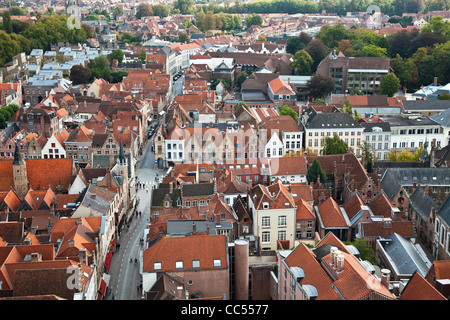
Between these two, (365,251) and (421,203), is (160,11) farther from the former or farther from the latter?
(365,251)

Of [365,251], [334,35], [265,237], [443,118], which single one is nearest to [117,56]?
[334,35]

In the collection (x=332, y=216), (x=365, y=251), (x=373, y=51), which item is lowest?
(x=365, y=251)

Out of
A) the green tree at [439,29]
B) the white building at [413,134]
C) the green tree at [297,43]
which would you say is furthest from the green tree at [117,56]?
the white building at [413,134]

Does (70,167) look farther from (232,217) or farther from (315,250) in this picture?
(315,250)

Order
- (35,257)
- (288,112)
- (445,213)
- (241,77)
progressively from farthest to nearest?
(241,77) → (288,112) → (445,213) → (35,257)

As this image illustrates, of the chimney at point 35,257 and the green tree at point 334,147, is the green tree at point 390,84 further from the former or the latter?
the chimney at point 35,257

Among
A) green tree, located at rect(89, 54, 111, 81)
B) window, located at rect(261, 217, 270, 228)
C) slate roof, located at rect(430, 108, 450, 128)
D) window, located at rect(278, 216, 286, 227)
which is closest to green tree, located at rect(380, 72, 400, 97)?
slate roof, located at rect(430, 108, 450, 128)
